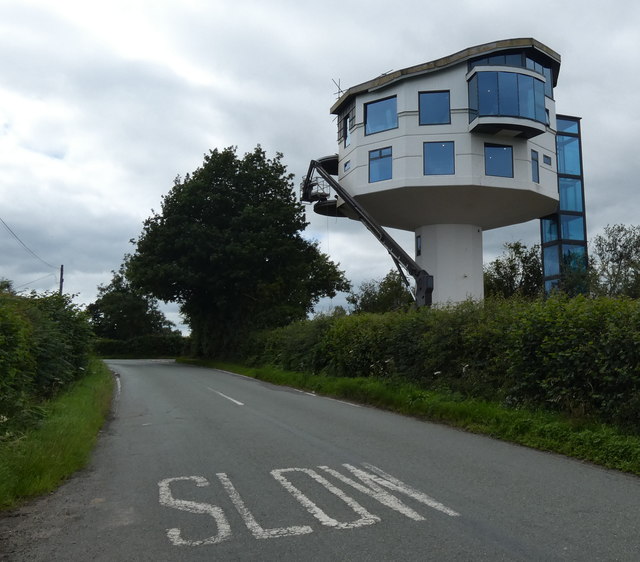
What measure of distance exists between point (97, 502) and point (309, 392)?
13.7 metres

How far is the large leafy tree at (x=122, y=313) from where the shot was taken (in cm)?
8112

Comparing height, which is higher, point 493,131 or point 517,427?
point 493,131

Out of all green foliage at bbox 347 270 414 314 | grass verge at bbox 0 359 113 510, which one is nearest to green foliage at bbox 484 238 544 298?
green foliage at bbox 347 270 414 314

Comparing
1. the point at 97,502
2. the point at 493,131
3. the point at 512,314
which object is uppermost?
the point at 493,131

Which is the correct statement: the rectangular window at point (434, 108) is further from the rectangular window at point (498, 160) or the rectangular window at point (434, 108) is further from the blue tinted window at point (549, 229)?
the blue tinted window at point (549, 229)

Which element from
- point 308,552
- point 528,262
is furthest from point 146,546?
point 528,262

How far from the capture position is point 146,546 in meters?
4.70

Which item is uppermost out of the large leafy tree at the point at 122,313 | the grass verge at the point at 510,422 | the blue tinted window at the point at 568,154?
the blue tinted window at the point at 568,154

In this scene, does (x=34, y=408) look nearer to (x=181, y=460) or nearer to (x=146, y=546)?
(x=181, y=460)

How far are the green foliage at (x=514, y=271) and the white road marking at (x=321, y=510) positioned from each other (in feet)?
130

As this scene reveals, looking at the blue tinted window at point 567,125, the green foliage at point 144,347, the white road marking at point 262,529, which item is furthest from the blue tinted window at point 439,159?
the green foliage at point 144,347

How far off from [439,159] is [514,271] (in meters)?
18.3

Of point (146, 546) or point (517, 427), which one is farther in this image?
point (517, 427)

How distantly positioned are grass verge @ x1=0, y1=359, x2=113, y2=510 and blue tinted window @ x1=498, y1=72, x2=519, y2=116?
25247mm
